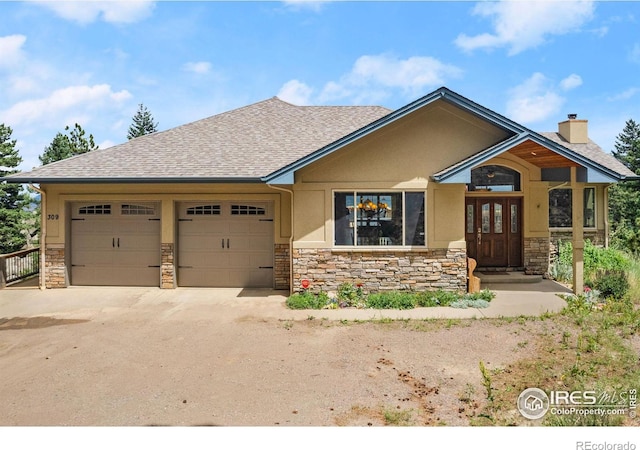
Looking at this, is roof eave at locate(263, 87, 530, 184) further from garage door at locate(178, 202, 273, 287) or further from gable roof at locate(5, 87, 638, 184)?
garage door at locate(178, 202, 273, 287)

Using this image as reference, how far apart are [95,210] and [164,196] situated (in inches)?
87.8

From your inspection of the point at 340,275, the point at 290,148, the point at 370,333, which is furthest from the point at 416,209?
the point at 290,148

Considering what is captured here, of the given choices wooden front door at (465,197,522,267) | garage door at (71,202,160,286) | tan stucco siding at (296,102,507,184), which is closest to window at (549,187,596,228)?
wooden front door at (465,197,522,267)

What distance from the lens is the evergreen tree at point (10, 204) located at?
79.9ft

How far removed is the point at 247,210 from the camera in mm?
12375

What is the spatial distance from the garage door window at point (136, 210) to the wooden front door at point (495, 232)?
9.31 metres

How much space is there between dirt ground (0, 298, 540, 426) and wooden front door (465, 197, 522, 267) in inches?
184

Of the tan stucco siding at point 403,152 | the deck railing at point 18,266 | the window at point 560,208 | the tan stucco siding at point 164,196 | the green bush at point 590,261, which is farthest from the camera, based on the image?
the window at point 560,208

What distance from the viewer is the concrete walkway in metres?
9.41

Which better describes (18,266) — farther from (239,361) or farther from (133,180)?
(239,361)

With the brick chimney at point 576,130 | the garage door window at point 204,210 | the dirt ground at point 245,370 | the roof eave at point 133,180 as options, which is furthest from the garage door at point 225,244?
the brick chimney at point 576,130

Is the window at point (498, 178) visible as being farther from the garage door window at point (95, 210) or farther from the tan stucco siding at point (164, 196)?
the garage door window at point (95, 210)

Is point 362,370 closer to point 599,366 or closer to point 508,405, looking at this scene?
point 508,405

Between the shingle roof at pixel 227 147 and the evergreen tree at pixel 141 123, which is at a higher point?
the evergreen tree at pixel 141 123
